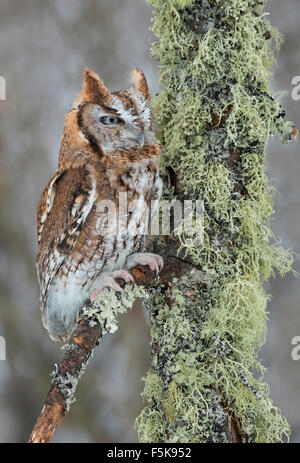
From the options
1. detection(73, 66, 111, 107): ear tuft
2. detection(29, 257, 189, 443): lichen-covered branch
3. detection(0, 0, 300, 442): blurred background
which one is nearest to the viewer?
detection(29, 257, 189, 443): lichen-covered branch

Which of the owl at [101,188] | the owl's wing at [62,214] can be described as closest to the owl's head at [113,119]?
the owl at [101,188]

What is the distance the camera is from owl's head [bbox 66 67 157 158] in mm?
1620

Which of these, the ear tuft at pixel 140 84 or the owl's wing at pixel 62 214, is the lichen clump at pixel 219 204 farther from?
the owl's wing at pixel 62 214

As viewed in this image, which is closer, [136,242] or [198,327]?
[198,327]

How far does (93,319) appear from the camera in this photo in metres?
1.37

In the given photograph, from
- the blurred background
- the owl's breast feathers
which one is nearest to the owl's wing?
the owl's breast feathers

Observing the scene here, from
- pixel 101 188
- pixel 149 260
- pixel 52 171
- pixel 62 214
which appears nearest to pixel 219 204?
pixel 149 260

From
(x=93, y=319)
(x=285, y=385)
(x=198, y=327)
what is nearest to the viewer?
(x=93, y=319)

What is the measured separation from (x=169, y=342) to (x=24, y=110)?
1.60 meters

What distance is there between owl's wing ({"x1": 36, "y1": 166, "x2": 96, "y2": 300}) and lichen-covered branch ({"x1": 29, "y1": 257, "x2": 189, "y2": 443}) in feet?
0.76

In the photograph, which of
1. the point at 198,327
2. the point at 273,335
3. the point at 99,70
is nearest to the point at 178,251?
the point at 198,327

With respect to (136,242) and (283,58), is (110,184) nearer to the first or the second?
(136,242)

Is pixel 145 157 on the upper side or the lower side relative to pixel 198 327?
upper

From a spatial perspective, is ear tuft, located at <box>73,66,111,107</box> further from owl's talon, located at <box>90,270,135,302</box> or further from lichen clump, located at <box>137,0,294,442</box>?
owl's talon, located at <box>90,270,135,302</box>
